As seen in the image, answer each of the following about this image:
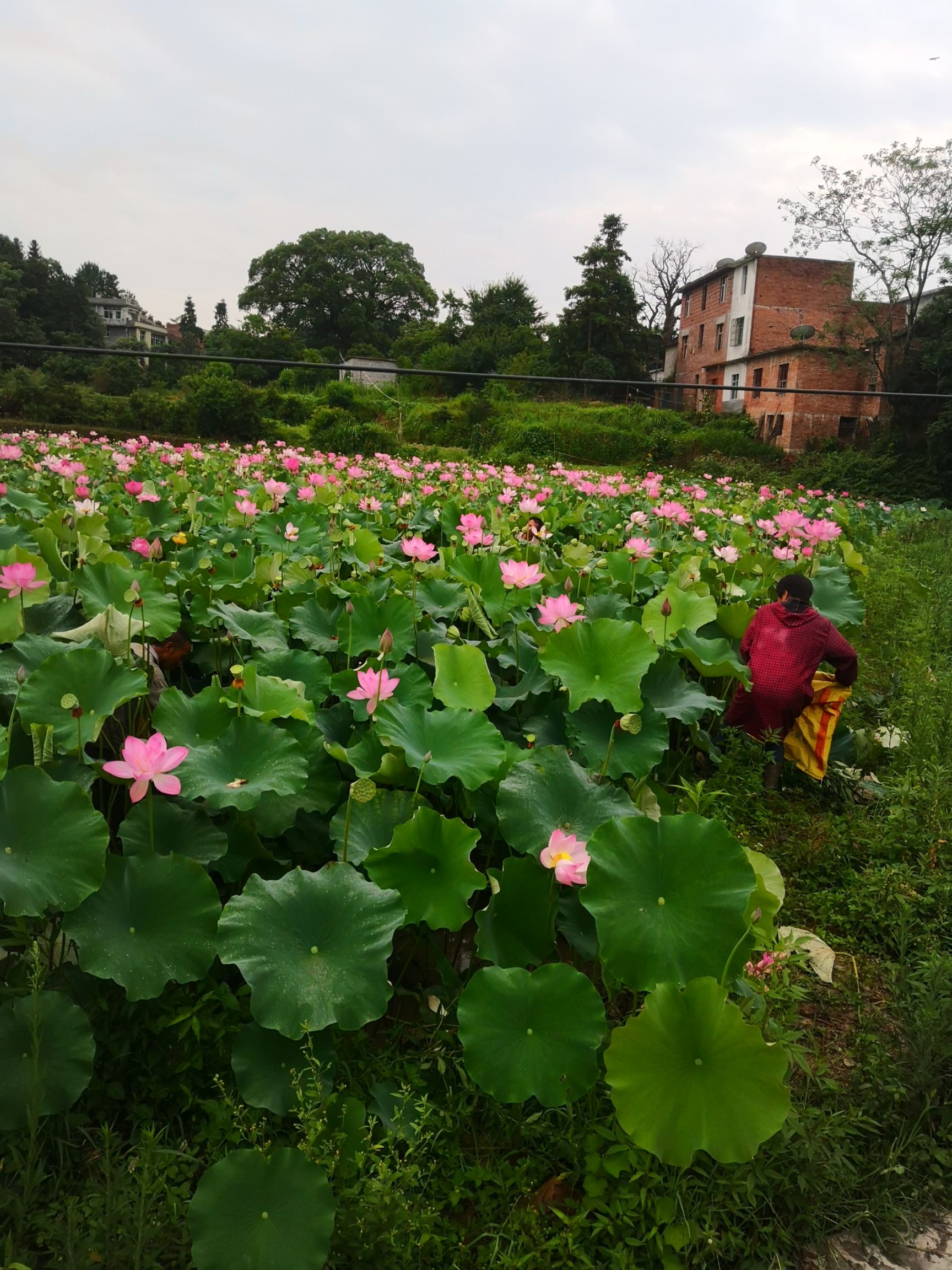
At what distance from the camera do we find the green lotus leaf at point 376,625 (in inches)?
87.7

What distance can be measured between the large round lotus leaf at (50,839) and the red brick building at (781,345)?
20625mm

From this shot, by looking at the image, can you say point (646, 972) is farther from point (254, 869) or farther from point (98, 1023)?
point (98, 1023)

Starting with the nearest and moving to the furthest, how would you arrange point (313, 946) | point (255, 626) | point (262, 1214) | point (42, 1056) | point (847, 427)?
point (262, 1214)
point (42, 1056)
point (313, 946)
point (255, 626)
point (847, 427)

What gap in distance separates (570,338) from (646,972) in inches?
1246

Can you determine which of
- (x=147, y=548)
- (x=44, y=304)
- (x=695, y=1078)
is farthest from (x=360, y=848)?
(x=44, y=304)

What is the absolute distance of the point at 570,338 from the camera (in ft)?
99.9

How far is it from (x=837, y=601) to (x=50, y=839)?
3.19 m

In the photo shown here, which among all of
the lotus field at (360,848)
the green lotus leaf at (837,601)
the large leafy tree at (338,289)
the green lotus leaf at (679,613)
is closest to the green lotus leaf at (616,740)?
the lotus field at (360,848)

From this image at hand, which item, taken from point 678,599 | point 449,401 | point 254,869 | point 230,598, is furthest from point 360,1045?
point 449,401

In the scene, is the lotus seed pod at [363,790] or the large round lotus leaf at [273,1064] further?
the lotus seed pod at [363,790]

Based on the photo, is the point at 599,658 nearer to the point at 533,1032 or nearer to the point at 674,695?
the point at 674,695

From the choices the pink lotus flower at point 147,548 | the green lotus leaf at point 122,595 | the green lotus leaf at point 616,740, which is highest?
the pink lotus flower at point 147,548

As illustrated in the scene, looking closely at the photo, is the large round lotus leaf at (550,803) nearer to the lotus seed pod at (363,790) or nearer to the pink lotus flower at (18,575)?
the lotus seed pod at (363,790)

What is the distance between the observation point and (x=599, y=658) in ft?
6.77
